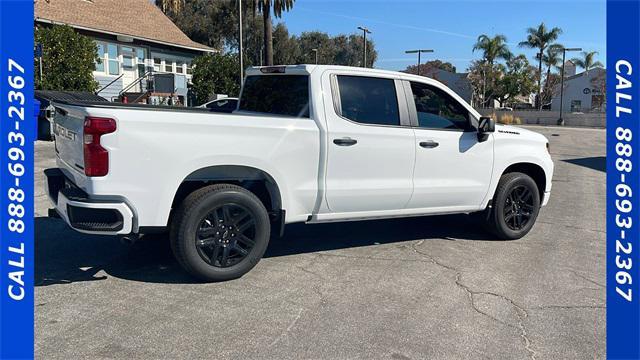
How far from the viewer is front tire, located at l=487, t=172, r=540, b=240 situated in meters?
6.24

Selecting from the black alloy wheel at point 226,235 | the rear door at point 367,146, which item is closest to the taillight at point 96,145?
the black alloy wheel at point 226,235

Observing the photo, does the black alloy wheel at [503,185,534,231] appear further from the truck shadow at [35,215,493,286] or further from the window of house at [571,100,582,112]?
the window of house at [571,100,582,112]

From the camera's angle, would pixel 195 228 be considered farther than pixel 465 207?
No

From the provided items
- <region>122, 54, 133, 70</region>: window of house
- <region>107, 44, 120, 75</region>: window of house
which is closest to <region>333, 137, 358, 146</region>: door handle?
<region>107, 44, 120, 75</region>: window of house

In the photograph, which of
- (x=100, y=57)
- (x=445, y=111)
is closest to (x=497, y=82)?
(x=100, y=57)

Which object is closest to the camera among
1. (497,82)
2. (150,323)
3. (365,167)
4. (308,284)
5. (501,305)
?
(150,323)

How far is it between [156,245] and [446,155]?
3.32 meters

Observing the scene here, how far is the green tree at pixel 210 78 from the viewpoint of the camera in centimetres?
3133

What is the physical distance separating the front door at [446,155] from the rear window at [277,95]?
1.19 metres

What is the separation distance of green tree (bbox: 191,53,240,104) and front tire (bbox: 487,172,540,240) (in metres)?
26.7

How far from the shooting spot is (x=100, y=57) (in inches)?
1061

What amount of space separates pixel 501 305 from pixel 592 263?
1.92 metres

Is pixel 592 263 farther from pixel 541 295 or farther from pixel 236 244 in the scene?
pixel 236 244

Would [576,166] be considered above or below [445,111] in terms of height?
below
